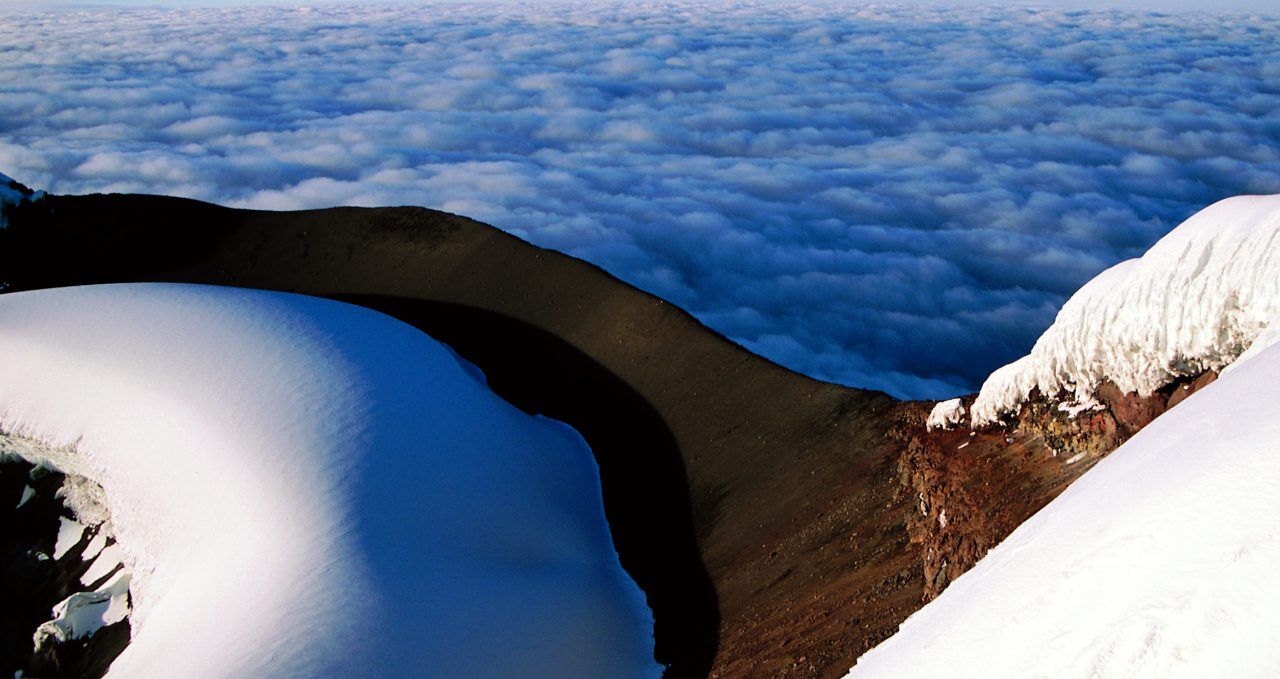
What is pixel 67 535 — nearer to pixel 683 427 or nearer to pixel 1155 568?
pixel 683 427

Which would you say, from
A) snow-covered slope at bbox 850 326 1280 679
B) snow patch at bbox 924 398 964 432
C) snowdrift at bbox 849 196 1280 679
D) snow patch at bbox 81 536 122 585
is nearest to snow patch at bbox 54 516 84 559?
snow patch at bbox 81 536 122 585

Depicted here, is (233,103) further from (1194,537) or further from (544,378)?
(1194,537)

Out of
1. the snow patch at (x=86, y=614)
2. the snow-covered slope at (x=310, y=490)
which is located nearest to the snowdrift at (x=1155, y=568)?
the snow-covered slope at (x=310, y=490)

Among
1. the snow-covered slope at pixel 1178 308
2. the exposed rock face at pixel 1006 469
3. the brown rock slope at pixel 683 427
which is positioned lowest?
the brown rock slope at pixel 683 427

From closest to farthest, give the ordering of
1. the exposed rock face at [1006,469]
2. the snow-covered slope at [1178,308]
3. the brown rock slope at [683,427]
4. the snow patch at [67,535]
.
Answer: the snow-covered slope at [1178,308]
the exposed rock face at [1006,469]
the brown rock slope at [683,427]
the snow patch at [67,535]

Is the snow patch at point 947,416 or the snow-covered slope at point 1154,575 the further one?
the snow patch at point 947,416

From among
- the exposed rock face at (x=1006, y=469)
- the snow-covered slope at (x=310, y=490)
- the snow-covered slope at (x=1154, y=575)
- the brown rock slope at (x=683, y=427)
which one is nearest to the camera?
the snow-covered slope at (x=1154, y=575)

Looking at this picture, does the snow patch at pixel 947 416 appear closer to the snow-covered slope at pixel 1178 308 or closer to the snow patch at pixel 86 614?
the snow-covered slope at pixel 1178 308
